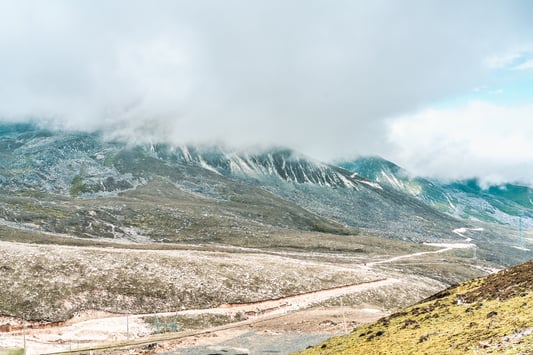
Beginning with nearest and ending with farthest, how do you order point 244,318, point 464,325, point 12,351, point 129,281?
point 464,325 → point 12,351 → point 244,318 → point 129,281

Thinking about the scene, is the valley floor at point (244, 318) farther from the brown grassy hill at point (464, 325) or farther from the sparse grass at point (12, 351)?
the brown grassy hill at point (464, 325)

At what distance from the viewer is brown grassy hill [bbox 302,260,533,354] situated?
1205 inches

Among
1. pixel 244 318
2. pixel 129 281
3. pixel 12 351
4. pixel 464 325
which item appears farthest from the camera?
pixel 129 281

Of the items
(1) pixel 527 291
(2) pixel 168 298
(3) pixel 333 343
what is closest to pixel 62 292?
(2) pixel 168 298

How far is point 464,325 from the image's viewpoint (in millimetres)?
36938

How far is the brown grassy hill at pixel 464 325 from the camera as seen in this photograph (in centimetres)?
3061

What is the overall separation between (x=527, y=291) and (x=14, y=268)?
325 ft

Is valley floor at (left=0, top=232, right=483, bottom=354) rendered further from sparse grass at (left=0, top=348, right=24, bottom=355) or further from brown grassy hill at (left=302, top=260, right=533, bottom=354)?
brown grassy hill at (left=302, top=260, right=533, bottom=354)

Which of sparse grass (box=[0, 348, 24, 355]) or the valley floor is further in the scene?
the valley floor

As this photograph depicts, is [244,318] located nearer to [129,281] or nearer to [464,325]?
[129,281]

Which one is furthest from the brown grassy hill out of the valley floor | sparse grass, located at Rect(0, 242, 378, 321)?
sparse grass, located at Rect(0, 242, 378, 321)

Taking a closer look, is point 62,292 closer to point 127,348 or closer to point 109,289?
point 109,289

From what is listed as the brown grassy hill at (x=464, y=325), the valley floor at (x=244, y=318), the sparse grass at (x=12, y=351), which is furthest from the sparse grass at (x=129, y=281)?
the brown grassy hill at (x=464, y=325)

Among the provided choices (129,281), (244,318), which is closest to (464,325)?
(244,318)
